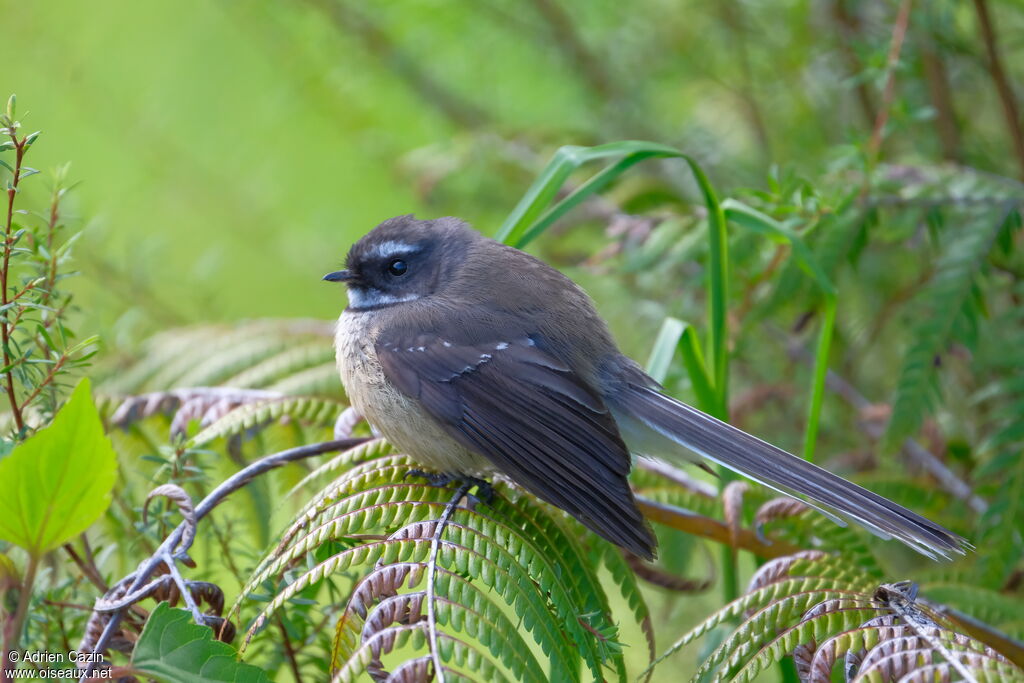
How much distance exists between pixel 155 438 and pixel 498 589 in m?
1.64

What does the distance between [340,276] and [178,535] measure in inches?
50.1

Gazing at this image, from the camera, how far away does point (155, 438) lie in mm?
2803

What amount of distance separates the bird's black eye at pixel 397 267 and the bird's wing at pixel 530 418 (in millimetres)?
373

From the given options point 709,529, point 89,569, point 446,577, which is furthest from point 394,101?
point 446,577

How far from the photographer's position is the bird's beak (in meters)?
2.79

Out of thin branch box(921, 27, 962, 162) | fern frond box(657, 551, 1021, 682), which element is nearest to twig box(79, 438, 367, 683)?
fern frond box(657, 551, 1021, 682)

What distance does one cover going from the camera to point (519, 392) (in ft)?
7.63

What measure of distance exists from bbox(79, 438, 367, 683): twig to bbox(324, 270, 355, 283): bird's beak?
80cm

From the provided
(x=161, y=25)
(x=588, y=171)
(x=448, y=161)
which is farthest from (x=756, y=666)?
(x=161, y=25)

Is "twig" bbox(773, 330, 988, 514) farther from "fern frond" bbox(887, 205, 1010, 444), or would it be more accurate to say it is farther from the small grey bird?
the small grey bird

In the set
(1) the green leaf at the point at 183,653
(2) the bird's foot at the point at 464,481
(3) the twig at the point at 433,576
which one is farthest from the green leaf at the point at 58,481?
(2) the bird's foot at the point at 464,481

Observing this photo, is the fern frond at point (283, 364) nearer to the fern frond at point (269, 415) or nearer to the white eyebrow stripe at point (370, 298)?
the white eyebrow stripe at point (370, 298)

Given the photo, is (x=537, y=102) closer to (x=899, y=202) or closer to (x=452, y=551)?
(x=899, y=202)

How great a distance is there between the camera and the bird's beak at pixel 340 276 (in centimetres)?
279
